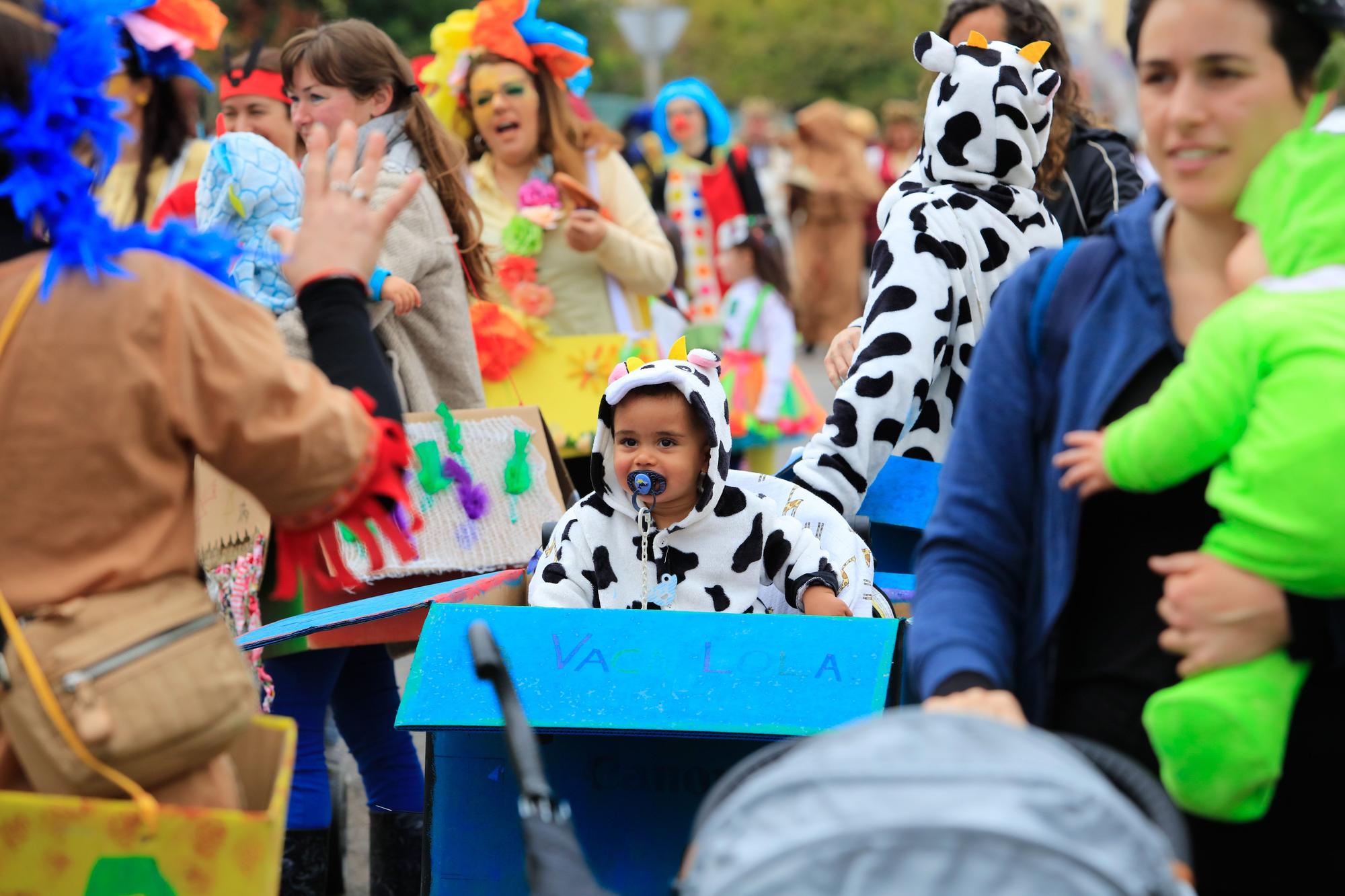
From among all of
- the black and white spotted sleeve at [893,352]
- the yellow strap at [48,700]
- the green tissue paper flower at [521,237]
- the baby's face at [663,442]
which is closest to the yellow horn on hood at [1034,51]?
the black and white spotted sleeve at [893,352]

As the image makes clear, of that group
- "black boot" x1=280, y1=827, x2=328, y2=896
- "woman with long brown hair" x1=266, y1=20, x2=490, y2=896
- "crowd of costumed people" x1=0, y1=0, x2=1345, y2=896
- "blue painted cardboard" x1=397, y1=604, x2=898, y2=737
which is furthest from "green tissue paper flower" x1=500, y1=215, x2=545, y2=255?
"crowd of costumed people" x1=0, y1=0, x2=1345, y2=896

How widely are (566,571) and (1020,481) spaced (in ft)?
6.21

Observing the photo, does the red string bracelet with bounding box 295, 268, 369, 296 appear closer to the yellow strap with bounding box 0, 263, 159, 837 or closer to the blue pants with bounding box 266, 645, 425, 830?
the yellow strap with bounding box 0, 263, 159, 837

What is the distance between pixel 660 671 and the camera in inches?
116

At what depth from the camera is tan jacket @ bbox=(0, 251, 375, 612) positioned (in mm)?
1977

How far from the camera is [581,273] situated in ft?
19.1

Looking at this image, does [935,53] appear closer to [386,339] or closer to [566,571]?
[566,571]

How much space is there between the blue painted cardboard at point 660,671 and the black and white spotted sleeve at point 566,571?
2.06 feet

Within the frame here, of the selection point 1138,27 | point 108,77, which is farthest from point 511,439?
point 1138,27

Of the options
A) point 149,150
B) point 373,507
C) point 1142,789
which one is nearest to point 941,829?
point 1142,789

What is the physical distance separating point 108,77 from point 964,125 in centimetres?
210

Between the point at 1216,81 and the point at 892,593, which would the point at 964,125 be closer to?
the point at 892,593

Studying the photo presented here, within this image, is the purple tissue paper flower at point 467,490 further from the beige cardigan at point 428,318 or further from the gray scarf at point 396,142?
the gray scarf at point 396,142

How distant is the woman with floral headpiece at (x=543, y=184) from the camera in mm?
5711
